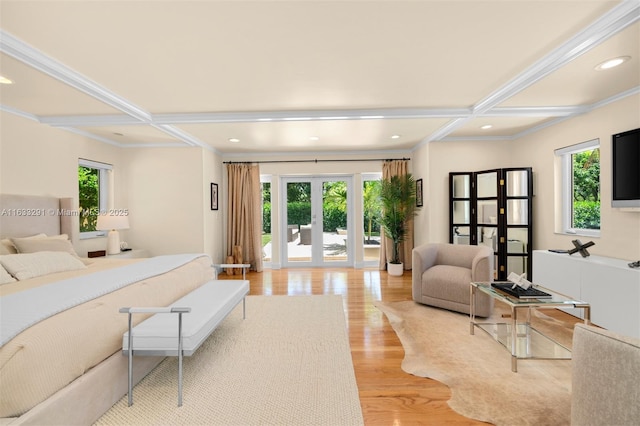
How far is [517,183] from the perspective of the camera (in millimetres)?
4637

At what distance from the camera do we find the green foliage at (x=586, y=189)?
380cm

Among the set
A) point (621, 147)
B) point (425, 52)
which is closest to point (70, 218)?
point (425, 52)

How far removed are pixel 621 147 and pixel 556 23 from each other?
1955 millimetres

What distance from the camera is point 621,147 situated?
3.20 metres

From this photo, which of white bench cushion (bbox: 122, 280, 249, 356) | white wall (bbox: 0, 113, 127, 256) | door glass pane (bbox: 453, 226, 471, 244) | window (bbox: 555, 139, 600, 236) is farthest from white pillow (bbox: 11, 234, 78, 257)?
window (bbox: 555, 139, 600, 236)

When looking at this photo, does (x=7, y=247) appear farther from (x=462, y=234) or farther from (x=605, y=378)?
(x=462, y=234)

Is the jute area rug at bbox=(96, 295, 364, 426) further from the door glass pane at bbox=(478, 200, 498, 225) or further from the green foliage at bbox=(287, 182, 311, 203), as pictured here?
the green foliage at bbox=(287, 182, 311, 203)

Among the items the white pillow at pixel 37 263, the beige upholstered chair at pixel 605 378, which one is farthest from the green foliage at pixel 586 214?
the white pillow at pixel 37 263

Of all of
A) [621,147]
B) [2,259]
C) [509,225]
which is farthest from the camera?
[509,225]

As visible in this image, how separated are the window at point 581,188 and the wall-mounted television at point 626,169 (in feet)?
1.53

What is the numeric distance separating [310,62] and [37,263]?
3056mm

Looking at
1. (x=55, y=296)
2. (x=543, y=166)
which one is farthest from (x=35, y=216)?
(x=543, y=166)

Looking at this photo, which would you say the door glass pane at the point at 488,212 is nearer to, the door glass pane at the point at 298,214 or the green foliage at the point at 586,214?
the green foliage at the point at 586,214

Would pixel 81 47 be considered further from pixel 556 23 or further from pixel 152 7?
pixel 556 23
